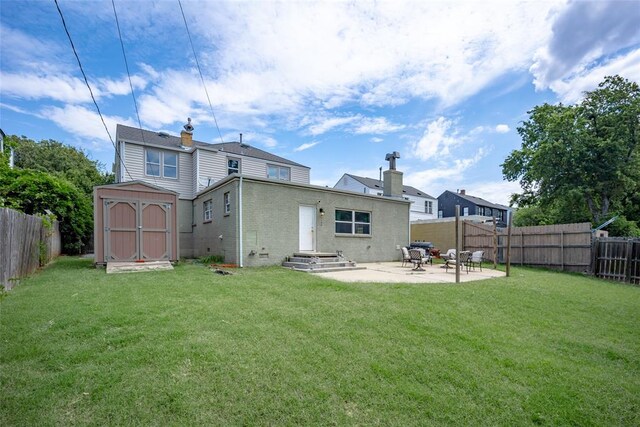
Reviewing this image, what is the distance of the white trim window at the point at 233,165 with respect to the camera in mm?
17997

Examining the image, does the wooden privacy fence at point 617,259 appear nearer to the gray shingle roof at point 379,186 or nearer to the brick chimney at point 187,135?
the brick chimney at point 187,135

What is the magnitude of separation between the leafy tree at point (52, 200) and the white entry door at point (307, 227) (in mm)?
9167

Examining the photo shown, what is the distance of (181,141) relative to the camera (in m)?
17.8

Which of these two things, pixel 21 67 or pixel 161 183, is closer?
pixel 21 67

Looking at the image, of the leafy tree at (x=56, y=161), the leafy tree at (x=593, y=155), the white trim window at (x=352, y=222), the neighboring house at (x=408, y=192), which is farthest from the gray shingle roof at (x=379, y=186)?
the leafy tree at (x=56, y=161)

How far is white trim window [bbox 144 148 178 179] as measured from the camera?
632 inches

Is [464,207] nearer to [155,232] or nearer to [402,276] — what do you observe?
[402,276]

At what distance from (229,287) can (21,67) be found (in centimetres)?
649

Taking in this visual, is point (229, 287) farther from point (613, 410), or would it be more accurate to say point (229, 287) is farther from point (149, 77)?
point (149, 77)

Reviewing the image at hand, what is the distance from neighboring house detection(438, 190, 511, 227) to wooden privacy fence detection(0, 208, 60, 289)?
37.5m

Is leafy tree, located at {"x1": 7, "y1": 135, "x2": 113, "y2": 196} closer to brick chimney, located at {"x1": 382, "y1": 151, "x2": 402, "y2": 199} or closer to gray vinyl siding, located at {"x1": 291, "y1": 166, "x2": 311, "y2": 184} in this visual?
gray vinyl siding, located at {"x1": 291, "y1": 166, "x2": 311, "y2": 184}

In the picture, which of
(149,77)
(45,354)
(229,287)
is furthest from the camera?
(149,77)

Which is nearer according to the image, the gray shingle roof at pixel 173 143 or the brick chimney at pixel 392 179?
the gray shingle roof at pixel 173 143

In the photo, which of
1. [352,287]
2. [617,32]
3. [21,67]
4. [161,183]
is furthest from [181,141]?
[617,32]
